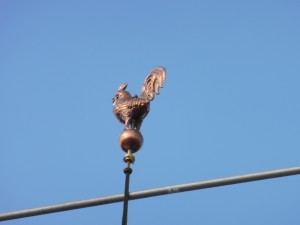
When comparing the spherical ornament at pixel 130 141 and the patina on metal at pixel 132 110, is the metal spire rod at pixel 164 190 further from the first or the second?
the spherical ornament at pixel 130 141

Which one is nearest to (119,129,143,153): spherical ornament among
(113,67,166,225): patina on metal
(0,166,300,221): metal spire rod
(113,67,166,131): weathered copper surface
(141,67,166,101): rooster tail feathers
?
(113,67,166,225): patina on metal

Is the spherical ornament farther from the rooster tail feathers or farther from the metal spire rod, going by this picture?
the rooster tail feathers

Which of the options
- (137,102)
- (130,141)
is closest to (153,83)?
(137,102)

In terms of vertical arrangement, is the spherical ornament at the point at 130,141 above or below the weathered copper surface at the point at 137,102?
below

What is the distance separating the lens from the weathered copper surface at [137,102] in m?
7.74

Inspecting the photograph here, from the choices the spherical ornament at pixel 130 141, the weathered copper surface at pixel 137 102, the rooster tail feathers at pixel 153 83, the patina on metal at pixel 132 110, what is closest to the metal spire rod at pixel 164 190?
the patina on metal at pixel 132 110

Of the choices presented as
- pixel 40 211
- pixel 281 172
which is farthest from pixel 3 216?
pixel 281 172

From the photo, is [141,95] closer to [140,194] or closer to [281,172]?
[140,194]

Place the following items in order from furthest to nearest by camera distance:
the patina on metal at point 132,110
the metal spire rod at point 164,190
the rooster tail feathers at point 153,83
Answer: the rooster tail feathers at point 153,83, the patina on metal at point 132,110, the metal spire rod at point 164,190

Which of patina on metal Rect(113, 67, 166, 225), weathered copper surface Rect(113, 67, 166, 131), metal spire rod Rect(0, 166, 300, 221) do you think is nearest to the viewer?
metal spire rod Rect(0, 166, 300, 221)

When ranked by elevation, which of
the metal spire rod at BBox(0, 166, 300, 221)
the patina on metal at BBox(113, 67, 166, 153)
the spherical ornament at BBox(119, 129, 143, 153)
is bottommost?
the metal spire rod at BBox(0, 166, 300, 221)

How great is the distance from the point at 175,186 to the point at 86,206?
86cm

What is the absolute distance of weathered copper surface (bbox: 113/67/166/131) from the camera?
7738mm

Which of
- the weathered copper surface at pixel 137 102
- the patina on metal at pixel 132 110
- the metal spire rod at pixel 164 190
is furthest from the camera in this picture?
the weathered copper surface at pixel 137 102
